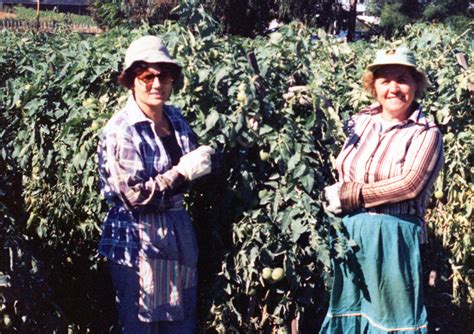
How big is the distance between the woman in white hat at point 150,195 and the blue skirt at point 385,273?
63 centimetres

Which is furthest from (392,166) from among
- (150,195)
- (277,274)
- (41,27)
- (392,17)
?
(392,17)

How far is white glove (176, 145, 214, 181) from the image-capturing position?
2555 millimetres

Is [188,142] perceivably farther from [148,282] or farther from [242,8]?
[242,8]

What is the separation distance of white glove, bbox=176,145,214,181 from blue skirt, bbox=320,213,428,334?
0.66 meters

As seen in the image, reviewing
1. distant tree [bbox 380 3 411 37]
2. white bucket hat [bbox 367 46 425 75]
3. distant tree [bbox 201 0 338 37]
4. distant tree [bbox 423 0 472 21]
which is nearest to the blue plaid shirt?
white bucket hat [bbox 367 46 425 75]

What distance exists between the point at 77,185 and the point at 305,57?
1189 millimetres

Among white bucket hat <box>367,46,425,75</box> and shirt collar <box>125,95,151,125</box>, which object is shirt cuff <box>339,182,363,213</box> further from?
shirt collar <box>125,95,151,125</box>

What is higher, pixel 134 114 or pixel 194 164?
pixel 134 114

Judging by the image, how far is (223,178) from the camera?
299 centimetres

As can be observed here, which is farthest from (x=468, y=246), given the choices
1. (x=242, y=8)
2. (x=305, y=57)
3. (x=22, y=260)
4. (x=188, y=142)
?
(x=242, y=8)

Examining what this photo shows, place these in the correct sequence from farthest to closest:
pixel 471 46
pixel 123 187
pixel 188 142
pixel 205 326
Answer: pixel 471 46 < pixel 205 326 < pixel 188 142 < pixel 123 187

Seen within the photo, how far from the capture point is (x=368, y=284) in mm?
2848

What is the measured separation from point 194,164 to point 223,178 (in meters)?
0.45

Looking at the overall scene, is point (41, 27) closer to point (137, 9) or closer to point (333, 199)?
point (333, 199)
